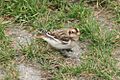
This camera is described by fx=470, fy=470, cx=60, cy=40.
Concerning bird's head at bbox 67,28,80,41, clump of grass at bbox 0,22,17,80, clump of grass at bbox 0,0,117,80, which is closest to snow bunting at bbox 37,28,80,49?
bird's head at bbox 67,28,80,41

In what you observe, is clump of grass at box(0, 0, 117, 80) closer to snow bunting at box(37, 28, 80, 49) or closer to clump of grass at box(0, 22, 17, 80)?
clump of grass at box(0, 22, 17, 80)

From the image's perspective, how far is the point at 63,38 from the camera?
645 cm

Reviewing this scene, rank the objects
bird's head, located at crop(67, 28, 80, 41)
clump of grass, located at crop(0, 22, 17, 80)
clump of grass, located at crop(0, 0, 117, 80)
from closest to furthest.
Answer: clump of grass, located at crop(0, 22, 17, 80), clump of grass, located at crop(0, 0, 117, 80), bird's head, located at crop(67, 28, 80, 41)

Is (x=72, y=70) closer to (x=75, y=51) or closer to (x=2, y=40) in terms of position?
(x=75, y=51)

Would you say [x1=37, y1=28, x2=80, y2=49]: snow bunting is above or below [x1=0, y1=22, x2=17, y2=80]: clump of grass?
above

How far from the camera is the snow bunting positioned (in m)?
6.45

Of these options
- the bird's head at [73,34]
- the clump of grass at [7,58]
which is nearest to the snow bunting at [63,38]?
the bird's head at [73,34]

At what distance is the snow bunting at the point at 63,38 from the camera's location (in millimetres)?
6449

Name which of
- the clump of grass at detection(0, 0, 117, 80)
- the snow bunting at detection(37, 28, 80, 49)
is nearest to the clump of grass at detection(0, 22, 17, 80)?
the clump of grass at detection(0, 0, 117, 80)

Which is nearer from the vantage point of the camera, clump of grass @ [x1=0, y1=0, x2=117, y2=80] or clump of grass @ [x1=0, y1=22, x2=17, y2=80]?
clump of grass @ [x1=0, y1=22, x2=17, y2=80]

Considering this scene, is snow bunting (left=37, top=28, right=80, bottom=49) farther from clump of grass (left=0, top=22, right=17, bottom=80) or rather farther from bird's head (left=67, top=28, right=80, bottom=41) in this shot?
clump of grass (left=0, top=22, right=17, bottom=80)

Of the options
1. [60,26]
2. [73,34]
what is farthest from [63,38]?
[60,26]

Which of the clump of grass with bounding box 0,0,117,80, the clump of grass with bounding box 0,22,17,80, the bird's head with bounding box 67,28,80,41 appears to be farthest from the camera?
the bird's head with bounding box 67,28,80,41

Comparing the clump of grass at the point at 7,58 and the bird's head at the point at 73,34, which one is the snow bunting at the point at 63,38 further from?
the clump of grass at the point at 7,58
